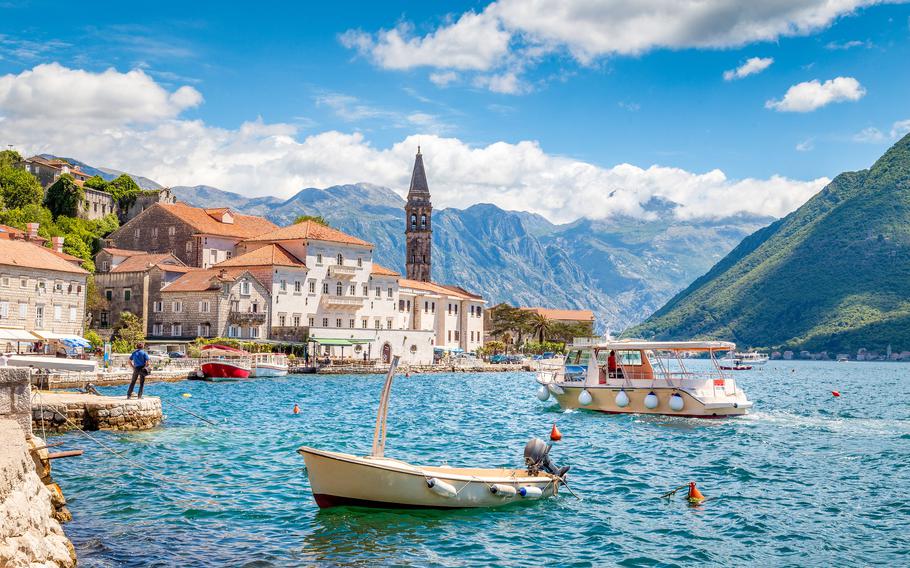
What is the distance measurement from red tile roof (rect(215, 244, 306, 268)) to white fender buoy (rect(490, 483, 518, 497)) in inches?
2647

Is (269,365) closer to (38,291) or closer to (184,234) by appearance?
(38,291)

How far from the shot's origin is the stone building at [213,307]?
257 ft

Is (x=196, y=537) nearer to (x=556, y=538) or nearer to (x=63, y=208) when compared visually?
(x=556, y=538)

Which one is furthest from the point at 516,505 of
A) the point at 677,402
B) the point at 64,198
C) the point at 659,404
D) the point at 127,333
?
the point at 64,198

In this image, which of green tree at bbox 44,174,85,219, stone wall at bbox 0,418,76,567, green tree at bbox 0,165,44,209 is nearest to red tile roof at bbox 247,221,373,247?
green tree at bbox 44,174,85,219

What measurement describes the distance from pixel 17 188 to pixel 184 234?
19.7 meters

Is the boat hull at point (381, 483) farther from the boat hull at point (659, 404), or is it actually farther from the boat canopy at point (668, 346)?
the boat hull at point (659, 404)

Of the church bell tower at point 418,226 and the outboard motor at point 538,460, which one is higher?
the church bell tower at point 418,226

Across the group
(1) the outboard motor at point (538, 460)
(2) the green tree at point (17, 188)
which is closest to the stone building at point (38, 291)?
(2) the green tree at point (17, 188)

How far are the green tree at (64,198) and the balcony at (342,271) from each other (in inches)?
1284

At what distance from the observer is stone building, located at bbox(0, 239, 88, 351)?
59.5m

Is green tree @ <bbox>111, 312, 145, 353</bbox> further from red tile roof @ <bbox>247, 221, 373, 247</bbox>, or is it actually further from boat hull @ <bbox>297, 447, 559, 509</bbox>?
boat hull @ <bbox>297, 447, 559, 509</bbox>

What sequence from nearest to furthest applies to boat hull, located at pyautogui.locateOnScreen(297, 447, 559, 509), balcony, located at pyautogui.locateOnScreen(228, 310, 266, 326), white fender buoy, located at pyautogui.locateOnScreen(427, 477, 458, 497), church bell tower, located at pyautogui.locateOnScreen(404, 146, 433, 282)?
boat hull, located at pyautogui.locateOnScreen(297, 447, 559, 509), white fender buoy, located at pyautogui.locateOnScreen(427, 477, 458, 497), balcony, located at pyautogui.locateOnScreen(228, 310, 266, 326), church bell tower, located at pyautogui.locateOnScreen(404, 146, 433, 282)

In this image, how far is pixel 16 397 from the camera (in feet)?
50.6
